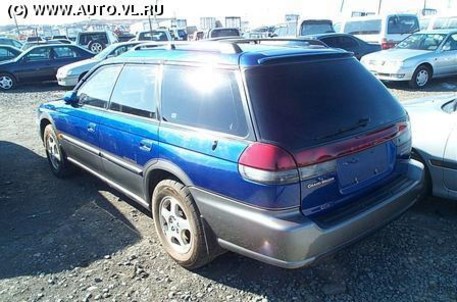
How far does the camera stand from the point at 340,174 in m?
2.61

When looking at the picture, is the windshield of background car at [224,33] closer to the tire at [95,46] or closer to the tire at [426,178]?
the tire at [95,46]

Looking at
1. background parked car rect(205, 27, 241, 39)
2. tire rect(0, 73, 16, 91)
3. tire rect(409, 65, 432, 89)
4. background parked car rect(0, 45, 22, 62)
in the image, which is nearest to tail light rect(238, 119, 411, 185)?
tire rect(409, 65, 432, 89)

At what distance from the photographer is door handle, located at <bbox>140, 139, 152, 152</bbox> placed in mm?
3186

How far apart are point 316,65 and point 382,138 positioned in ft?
2.30

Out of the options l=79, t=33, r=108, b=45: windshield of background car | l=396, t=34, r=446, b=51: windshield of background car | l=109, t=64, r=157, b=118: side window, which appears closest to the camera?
l=109, t=64, r=157, b=118: side window

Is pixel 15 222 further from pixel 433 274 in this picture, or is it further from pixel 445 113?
pixel 445 113

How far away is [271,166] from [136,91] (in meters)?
1.72

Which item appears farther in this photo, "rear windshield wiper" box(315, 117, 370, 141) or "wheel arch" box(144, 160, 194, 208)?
"wheel arch" box(144, 160, 194, 208)

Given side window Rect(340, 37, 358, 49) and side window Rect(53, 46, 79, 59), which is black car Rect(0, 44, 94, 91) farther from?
side window Rect(340, 37, 358, 49)

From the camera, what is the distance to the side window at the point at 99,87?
3.98 meters

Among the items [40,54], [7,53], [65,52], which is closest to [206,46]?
[65,52]

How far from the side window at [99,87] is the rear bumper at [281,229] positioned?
5.68 ft

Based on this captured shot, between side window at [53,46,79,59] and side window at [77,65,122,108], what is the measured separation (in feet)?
38.3

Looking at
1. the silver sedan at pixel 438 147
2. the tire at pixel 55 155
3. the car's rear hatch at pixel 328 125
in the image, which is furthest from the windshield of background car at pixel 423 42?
the tire at pixel 55 155
